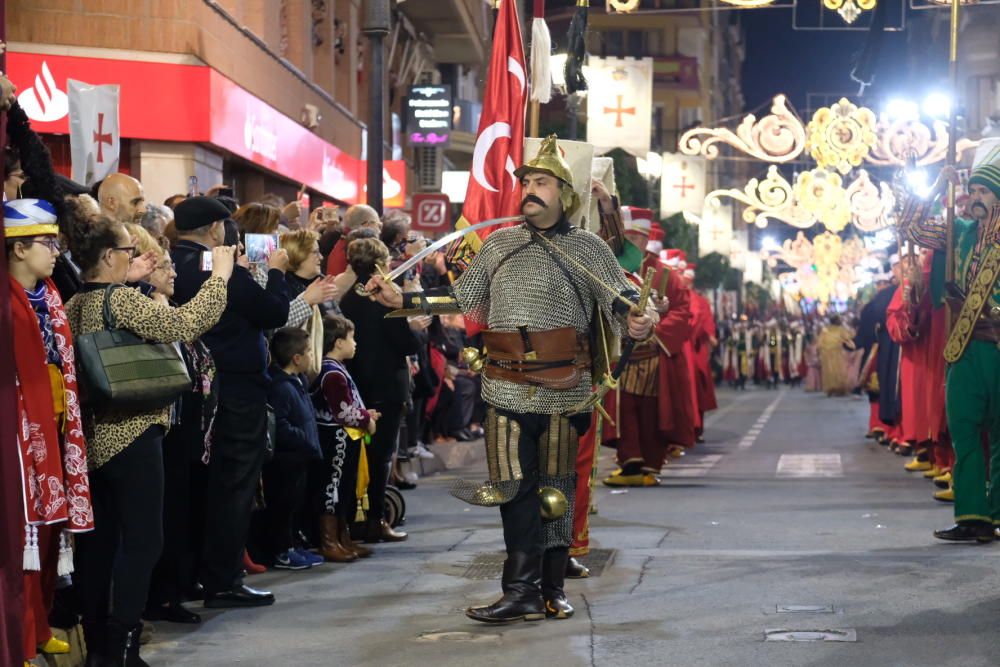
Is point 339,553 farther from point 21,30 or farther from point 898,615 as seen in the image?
point 21,30

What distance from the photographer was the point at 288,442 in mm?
9891

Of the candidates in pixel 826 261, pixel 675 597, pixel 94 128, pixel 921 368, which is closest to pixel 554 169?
pixel 675 597

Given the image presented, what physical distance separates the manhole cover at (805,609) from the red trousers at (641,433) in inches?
293

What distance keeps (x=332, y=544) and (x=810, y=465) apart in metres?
8.63

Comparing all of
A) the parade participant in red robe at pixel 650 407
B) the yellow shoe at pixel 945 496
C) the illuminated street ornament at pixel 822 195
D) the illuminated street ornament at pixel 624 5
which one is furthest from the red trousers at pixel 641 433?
the illuminated street ornament at pixel 822 195

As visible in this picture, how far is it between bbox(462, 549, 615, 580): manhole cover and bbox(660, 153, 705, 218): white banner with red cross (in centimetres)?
2610

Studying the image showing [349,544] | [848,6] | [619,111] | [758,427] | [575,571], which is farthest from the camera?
[619,111]

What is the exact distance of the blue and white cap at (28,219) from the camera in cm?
652

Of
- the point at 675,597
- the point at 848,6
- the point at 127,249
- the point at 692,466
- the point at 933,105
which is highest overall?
the point at 933,105

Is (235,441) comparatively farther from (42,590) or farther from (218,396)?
(42,590)

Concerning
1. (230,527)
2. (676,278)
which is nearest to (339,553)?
(230,527)

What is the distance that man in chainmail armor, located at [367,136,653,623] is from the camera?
846cm

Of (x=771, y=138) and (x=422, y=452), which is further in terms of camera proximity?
(x=771, y=138)

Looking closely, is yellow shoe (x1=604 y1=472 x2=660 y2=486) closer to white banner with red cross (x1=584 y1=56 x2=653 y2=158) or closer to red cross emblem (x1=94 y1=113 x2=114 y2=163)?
red cross emblem (x1=94 y1=113 x2=114 y2=163)
